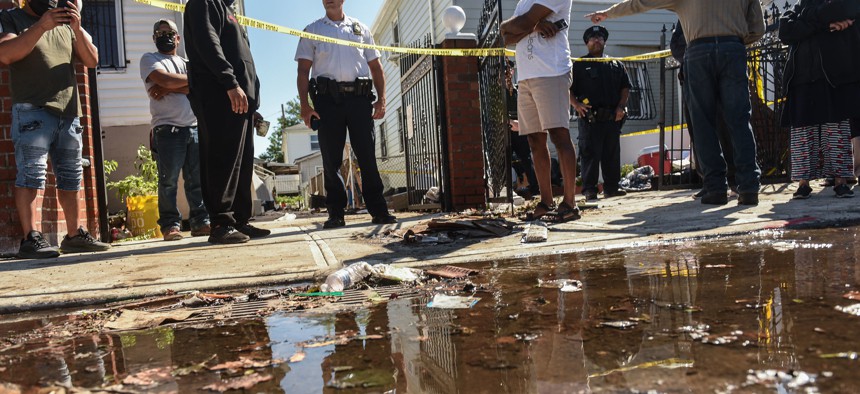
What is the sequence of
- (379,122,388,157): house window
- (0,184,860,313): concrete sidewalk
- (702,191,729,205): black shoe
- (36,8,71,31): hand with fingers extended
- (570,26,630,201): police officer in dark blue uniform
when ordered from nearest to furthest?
(0,184,860,313): concrete sidewalk
(36,8,71,31): hand with fingers extended
(702,191,729,205): black shoe
(570,26,630,201): police officer in dark blue uniform
(379,122,388,157): house window

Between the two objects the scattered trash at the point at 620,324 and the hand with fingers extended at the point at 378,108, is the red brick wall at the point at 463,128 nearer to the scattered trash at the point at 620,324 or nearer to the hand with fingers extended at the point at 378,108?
the hand with fingers extended at the point at 378,108

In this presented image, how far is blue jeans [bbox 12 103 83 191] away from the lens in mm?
3672

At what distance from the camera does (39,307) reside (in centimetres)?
235

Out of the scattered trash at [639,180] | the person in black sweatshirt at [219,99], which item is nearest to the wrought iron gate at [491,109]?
the person in black sweatshirt at [219,99]

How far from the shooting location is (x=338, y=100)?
5.02 m

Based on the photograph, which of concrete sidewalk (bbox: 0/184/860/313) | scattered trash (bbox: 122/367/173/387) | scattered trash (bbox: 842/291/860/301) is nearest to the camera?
scattered trash (bbox: 122/367/173/387)

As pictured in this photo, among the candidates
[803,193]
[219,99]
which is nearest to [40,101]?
[219,99]

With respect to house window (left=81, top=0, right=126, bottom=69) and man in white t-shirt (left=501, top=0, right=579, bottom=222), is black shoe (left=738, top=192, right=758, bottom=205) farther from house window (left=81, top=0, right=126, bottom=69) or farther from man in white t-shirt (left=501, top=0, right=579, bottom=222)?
house window (left=81, top=0, right=126, bottom=69)

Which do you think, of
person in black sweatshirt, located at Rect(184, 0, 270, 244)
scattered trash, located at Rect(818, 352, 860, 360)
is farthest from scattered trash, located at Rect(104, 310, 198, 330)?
person in black sweatshirt, located at Rect(184, 0, 270, 244)

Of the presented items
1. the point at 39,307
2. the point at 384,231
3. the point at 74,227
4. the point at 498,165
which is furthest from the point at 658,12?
the point at 39,307

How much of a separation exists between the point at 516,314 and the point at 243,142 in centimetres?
316

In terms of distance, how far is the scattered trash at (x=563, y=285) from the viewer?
203 centimetres

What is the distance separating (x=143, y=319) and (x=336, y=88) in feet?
10.8

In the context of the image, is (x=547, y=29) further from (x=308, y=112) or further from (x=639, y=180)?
(x=639, y=180)
